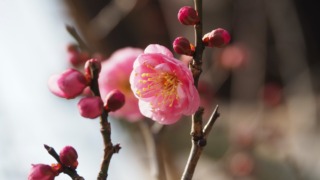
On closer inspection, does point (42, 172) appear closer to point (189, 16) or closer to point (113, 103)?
point (113, 103)

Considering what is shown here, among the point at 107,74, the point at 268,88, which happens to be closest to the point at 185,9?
the point at 107,74

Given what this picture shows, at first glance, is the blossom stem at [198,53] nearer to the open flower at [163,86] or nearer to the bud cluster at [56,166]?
the open flower at [163,86]

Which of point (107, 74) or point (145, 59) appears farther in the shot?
point (107, 74)

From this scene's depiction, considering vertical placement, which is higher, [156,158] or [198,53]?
[198,53]

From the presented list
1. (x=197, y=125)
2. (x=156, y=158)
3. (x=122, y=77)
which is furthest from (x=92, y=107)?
(x=122, y=77)

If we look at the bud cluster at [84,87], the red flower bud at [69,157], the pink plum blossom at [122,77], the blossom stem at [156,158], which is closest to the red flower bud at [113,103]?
the bud cluster at [84,87]

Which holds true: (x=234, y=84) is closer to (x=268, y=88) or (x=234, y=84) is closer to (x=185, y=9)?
(x=268, y=88)
